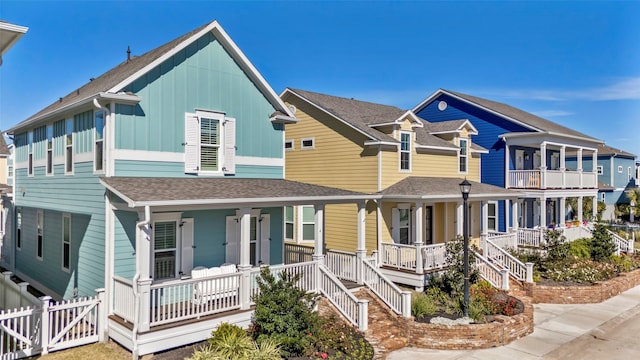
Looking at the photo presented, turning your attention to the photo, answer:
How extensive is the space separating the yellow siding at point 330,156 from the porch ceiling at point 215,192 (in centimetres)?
391

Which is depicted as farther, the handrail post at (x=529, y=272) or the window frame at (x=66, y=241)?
the handrail post at (x=529, y=272)

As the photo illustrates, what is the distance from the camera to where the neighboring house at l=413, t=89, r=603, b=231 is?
81.8 feet

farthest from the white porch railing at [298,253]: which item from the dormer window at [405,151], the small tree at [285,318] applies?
the small tree at [285,318]

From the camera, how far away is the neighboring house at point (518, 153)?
81.8 ft

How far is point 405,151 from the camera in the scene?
19109mm

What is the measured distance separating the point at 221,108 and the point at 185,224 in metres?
3.78

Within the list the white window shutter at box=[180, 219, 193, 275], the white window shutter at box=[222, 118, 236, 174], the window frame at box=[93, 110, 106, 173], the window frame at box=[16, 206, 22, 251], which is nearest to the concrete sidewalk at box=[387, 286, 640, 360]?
the white window shutter at box=[180, 219, 193, 275]

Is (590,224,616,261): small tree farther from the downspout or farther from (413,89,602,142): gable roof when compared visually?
the downspout

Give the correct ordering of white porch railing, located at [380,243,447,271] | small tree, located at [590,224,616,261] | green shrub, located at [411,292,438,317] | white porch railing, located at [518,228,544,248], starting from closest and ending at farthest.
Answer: green shrub, located at [411,292,438,317]
white porch railing, located at [380,243,447,271]
small tree, located at [590,224,616,261]
white porch railing, located at [518,228,544,248]

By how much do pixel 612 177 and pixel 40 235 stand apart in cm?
4944

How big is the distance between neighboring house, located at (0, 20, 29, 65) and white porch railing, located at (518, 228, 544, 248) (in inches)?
911

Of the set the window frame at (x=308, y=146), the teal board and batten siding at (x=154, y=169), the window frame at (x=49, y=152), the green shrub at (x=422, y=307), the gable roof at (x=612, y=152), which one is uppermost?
the gable roof at (x=612, y=152)

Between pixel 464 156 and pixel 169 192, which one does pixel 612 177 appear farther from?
pixel 169 192

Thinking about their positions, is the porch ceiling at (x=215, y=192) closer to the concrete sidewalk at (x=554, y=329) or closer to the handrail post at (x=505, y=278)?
the concrete sidewalk at (x=554, y=329)
